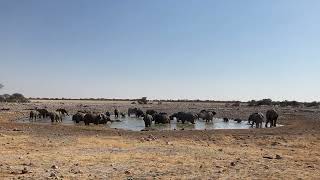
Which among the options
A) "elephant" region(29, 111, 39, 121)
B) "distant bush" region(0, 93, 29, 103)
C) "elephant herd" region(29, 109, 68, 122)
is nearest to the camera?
"elephant herd" region(29, 109, 68, 122)

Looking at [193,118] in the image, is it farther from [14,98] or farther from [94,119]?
[14,98]

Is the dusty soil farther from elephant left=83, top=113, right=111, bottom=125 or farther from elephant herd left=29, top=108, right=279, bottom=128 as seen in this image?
elephant left=83, top=113, right=111, bottom=125

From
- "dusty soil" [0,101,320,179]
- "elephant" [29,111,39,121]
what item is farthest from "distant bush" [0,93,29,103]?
"dusty soil" [0,101,320,179]

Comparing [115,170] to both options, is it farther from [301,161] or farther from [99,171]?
[301,161]

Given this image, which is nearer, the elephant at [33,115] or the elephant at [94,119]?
the elephant at [94,119]

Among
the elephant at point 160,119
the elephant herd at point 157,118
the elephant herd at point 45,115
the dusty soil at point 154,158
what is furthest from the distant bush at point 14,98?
the dusty soil at point 154,158

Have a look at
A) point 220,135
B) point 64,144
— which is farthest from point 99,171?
point 220,135

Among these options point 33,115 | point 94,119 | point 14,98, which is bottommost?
point 94,119

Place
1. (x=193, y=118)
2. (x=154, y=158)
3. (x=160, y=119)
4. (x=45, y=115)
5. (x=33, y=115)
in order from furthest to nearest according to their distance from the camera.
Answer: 1. (x=45, y=115)
2. (x=33, y=115)
3. (x=193, y=118)
4. (x=160, y=119)
5. (x=154, y=158)

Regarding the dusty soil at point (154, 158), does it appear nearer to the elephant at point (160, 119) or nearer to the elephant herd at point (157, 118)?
the elephant herd at point (157, 118)

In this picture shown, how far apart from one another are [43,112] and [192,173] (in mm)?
46496

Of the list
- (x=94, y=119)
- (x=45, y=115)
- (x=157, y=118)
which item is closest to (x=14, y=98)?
(x=45, y=115)

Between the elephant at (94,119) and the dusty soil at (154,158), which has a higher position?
the elephant at (94,119)

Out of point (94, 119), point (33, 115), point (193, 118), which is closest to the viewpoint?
point (94, 119)
